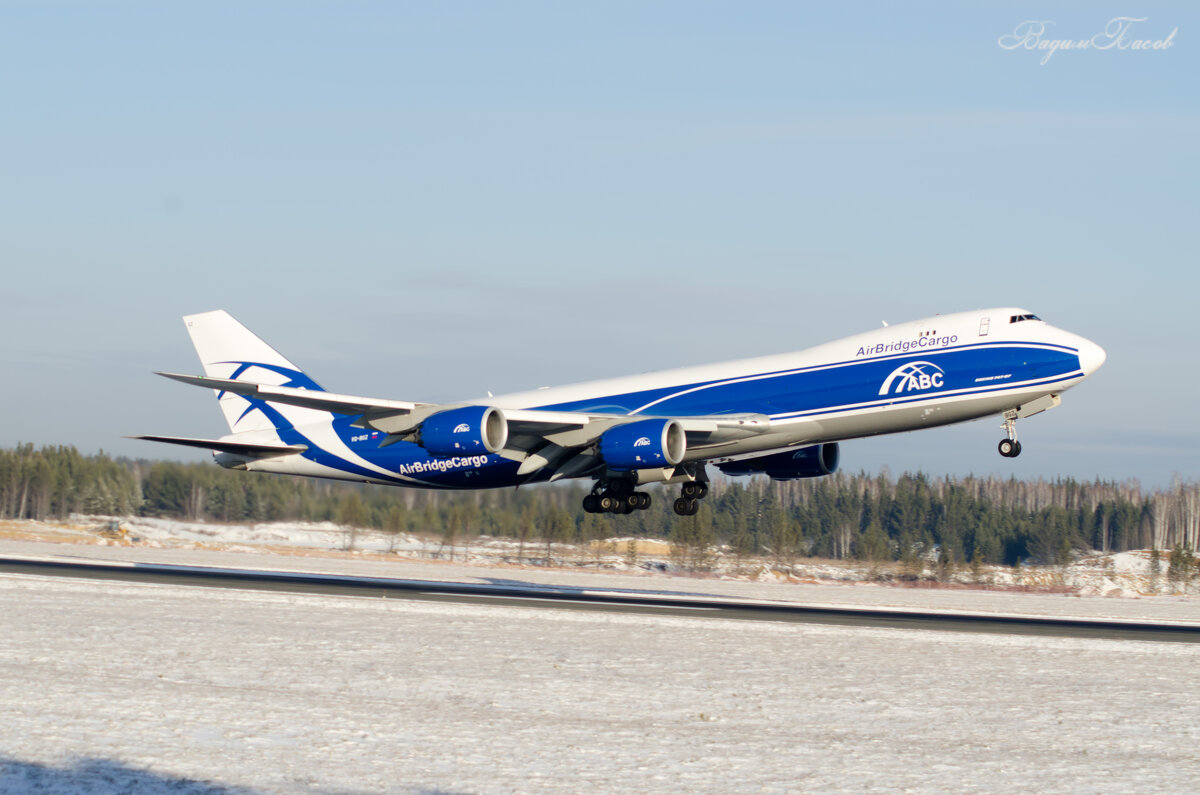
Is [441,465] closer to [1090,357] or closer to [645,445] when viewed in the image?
[645,445]

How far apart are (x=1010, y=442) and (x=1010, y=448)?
0.28 meters

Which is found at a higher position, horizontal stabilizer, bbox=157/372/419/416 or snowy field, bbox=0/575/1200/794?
horizontal stabilizer, bbox=157/372/419/416

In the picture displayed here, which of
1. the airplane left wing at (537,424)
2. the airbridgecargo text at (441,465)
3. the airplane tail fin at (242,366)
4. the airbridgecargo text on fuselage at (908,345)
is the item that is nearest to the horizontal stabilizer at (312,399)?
the airplane left wing at (537,424)

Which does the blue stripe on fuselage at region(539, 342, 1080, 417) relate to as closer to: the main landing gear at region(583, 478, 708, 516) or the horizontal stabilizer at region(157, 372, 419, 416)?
the main landing gear at region(583, 478, 708, 516)

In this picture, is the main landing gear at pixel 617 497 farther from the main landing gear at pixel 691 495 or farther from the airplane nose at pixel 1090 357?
the airplane nose at pixel 1090 357

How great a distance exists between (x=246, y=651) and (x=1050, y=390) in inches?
860

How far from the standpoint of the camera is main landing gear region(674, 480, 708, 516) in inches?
1561

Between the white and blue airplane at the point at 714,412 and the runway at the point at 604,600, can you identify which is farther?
the white and blue airplane at the point at 714,412

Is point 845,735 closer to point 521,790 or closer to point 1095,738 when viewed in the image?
point 1095,738

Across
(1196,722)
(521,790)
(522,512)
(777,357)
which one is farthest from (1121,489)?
(521,790)

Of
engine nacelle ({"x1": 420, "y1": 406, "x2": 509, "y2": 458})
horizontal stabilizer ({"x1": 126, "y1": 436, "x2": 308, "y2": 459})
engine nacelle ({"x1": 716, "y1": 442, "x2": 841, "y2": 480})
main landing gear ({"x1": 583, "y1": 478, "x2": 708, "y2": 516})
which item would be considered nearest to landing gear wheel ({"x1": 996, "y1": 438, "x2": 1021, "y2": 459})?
engine nacelle ({"x1": 716, "y1": 442, "x2": 841, "y2": 480})

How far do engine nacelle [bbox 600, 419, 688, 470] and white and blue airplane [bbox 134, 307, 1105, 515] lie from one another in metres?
0.04

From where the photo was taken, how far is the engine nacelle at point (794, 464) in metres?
39.2

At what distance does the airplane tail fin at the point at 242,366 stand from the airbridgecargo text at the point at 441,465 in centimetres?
582
